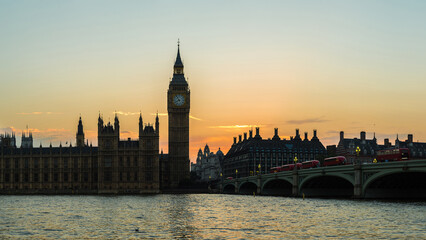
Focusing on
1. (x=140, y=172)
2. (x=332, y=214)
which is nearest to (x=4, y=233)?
(x=332, y=214)

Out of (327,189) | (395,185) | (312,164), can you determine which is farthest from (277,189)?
(395,185)

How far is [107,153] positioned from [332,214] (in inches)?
4881

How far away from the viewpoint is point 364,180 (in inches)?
3474

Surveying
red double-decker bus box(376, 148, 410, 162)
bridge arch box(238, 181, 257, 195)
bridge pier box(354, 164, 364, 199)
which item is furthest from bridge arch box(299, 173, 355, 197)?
bridge arch box(238, 181, 257, 195)

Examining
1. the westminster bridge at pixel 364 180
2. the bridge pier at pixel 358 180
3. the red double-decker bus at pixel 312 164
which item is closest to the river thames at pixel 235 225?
the westminster bridge at pixel 364 180

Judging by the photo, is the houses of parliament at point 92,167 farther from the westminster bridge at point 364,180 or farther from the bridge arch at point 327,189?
the bridge arch at point 327,189

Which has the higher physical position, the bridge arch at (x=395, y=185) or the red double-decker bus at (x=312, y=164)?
the red double-decker bus at (x=312, y=164)

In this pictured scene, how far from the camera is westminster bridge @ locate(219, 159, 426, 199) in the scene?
81.1m

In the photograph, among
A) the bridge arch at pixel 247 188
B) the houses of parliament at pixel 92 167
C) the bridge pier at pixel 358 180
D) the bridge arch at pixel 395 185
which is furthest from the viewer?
the houses of parliament at pixel 92 167

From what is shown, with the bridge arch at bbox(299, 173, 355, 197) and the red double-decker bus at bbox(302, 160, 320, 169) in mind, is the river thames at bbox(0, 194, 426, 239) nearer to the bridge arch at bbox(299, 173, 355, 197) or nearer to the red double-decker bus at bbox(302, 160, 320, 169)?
the bridge arch at bbox(299, 173, 355, 197)

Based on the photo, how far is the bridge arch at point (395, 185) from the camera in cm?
8500

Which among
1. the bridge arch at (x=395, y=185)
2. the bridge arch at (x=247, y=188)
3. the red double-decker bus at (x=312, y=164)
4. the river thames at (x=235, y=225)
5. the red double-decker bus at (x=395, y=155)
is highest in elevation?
the red double-decker bus at (x=395, y=155)

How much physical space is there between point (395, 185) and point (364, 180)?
1010 centimetres

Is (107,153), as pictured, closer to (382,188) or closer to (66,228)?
(382,188)
